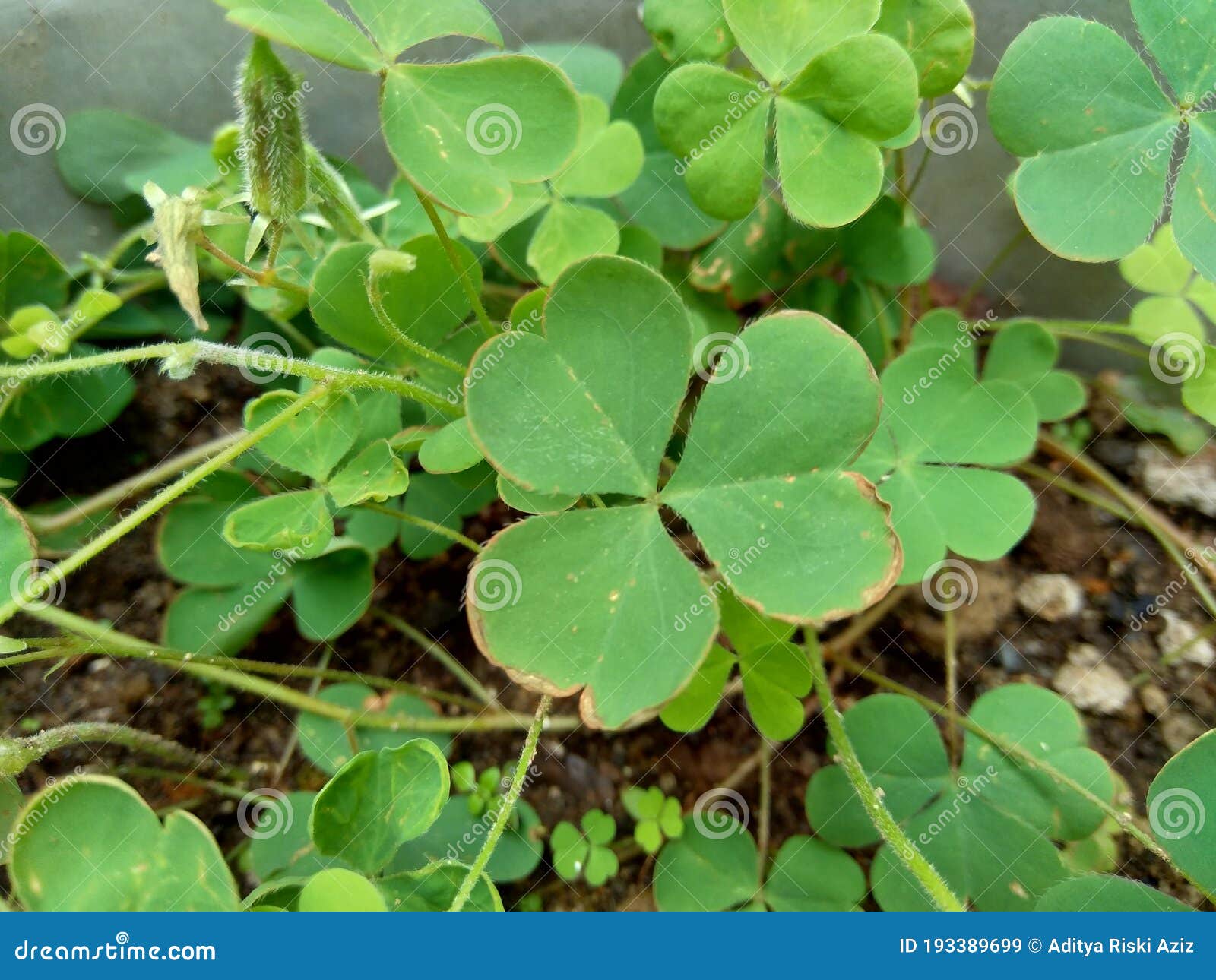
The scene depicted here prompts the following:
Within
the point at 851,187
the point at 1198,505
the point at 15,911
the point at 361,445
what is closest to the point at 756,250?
the point at 851,187

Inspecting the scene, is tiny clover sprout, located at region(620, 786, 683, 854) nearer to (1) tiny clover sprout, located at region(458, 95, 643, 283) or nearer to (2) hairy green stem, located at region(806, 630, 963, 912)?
(2) hairy green stem, located at region(806, 630, 963, 912)

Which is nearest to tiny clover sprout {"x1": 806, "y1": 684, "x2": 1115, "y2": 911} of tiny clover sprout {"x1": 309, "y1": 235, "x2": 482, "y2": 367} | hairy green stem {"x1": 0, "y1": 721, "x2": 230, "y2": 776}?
tiny clover sprout {"x1": 309, "y1": 235, "x2": 482, "y2": 367}

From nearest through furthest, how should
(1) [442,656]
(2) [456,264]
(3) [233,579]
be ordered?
(2) [456,264] < (3) [233,579] < (1) [442,656]

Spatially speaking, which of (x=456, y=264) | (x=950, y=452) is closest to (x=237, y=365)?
(x=456, y=264)

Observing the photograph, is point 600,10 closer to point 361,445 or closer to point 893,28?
point 893,28

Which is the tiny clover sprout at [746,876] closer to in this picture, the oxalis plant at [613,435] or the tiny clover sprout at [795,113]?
the oxalis plant at [613,435]

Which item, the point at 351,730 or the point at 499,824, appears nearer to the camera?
the point at 499,824

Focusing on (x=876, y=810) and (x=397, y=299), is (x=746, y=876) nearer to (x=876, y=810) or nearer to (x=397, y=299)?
(x=876, y=810)
